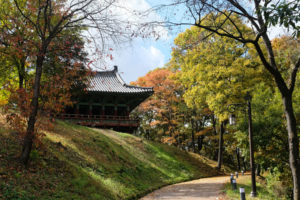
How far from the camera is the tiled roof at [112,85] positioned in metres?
26.6

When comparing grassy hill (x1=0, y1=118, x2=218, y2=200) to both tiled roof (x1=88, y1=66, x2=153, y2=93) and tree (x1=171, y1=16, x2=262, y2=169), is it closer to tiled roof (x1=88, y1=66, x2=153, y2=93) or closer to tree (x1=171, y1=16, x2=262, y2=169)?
tiled roof (x1=88, y1=66, x2=153, y2=93)

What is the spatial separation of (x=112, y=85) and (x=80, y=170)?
61.8ft

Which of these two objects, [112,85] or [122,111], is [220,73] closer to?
[122,111]

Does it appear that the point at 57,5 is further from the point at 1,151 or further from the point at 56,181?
the point at 56,181

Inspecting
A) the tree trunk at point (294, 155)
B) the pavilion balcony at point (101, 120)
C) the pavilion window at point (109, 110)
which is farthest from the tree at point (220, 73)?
the tree trunk at point (294, 155)

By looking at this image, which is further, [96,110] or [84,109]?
[96,110]

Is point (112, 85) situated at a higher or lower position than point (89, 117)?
higher

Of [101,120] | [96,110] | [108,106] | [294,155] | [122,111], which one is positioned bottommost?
[294,155]

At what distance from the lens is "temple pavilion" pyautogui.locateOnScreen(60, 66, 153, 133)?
25.7m

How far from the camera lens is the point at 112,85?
96.0ft

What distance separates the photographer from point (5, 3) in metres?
14.1

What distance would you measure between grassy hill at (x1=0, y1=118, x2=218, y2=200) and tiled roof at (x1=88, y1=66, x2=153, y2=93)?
6.04 meters

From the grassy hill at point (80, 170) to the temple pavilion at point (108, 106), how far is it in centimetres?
376

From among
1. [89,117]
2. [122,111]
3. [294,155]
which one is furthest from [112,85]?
[294,155]
